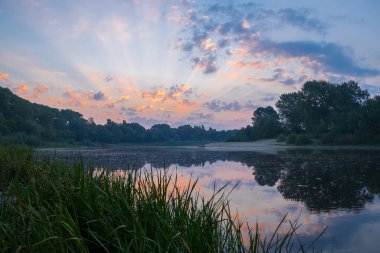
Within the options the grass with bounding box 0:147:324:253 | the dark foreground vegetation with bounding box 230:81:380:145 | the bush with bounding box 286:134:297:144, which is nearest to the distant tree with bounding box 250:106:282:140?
the dark foreground vegetation with bounding box 230:81:380:145

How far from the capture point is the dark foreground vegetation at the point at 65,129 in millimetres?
60938

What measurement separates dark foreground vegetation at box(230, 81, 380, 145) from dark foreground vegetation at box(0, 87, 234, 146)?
35.6 m

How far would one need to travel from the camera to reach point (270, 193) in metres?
9.78

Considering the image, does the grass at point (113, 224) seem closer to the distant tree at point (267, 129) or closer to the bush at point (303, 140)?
the bush at point (303, 140)

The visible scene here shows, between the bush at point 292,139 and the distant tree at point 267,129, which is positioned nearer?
the bush at point 292,139

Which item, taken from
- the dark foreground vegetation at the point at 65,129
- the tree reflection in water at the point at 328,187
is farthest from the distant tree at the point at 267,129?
the tree reflection in water at the point at 328,187

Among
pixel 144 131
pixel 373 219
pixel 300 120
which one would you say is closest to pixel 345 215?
pixel 373 219

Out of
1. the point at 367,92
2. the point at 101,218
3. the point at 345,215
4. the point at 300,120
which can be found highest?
→ the point at 367,92

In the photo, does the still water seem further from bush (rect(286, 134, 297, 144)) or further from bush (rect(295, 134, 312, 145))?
bush (rect(286, 134, 297, 144))

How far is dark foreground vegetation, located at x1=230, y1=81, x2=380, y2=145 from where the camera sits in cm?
4231

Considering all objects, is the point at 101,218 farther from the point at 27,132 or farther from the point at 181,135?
the point at 181,135

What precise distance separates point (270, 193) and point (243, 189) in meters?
0.96

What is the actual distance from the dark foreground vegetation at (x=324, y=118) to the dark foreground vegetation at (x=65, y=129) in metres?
35.6

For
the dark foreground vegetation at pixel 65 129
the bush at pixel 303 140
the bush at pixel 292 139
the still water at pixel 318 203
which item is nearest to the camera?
the still water at pixel 318 203
